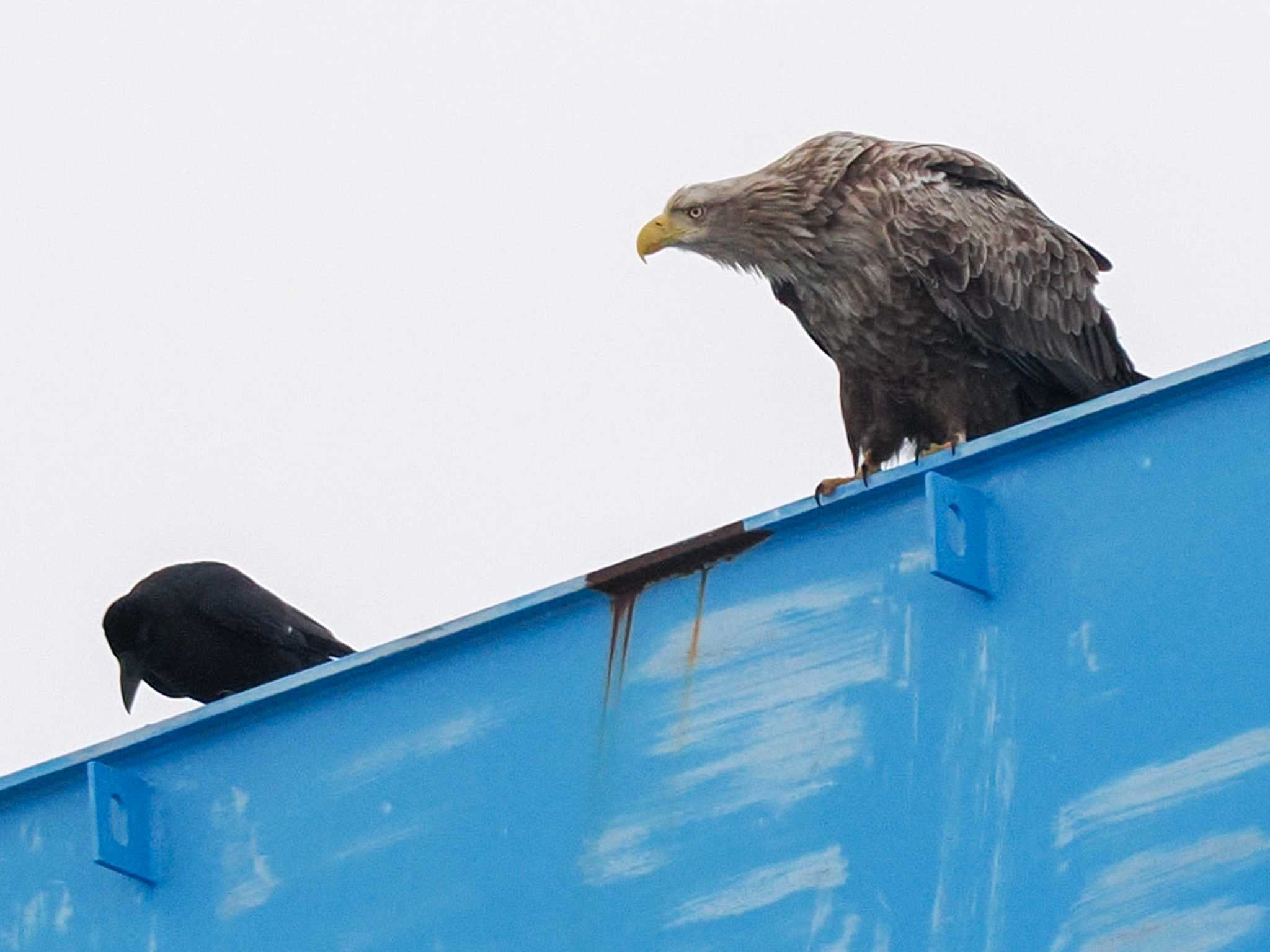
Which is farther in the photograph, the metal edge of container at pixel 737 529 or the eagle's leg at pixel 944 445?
the eagle's leg at pixel 944 445

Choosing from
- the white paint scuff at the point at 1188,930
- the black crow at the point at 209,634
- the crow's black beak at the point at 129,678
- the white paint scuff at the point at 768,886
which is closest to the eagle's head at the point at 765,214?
the black crow at the point at 209,634

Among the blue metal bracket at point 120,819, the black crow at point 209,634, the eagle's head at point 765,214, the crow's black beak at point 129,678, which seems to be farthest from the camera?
the crow's black beak at point 129,678

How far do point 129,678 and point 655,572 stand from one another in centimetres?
515

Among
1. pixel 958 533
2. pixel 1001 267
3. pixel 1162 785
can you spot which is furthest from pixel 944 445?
pixel 1162 785

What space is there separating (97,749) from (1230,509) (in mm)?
3103

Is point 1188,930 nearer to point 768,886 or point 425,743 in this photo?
point 768,886

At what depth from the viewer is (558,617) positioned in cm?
644

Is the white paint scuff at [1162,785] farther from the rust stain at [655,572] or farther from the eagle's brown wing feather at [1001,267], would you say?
the eagle's brown wing feather at [1001,267]

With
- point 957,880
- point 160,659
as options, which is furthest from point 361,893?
point 160,659

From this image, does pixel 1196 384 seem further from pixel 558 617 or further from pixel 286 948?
Answer: pixel 286 948

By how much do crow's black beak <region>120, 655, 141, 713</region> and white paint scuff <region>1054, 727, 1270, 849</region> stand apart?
247 inches

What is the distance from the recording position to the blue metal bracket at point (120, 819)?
22.2 feet

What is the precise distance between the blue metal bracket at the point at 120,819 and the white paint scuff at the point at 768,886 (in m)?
1.71

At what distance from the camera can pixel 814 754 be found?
5.81 metres
